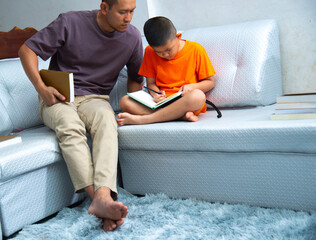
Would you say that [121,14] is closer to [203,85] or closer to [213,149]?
[203,85]

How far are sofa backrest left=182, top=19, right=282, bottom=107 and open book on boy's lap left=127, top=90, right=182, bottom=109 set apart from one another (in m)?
0.30

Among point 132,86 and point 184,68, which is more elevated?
point 184,68

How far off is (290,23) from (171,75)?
75cm

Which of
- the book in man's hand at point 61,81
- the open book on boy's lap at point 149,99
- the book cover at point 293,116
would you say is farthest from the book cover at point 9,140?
the book cover at point 293,116

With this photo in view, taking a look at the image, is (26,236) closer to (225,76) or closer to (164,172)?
(164,172)

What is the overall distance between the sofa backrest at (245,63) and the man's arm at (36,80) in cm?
77

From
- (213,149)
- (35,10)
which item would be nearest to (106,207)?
(213,149)

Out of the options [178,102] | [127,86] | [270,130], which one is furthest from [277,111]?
[127,86]

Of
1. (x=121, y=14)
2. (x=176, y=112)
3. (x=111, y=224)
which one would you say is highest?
(x=121, y=14)

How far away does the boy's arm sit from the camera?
1839 millimetres

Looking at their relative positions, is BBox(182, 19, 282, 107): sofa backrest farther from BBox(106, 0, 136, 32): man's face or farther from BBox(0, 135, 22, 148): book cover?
BBox(0, 135, 22, 148): book cover

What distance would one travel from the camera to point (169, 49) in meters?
1.85

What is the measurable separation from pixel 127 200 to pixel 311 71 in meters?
1.22

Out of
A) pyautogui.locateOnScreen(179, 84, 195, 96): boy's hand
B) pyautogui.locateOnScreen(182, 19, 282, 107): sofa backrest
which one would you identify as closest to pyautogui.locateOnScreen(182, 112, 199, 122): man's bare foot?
pyautogui.locateOnScreen(179, 84, 195, 96): boy's hand
